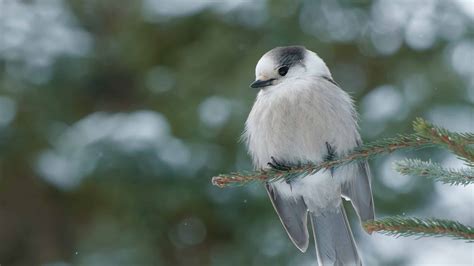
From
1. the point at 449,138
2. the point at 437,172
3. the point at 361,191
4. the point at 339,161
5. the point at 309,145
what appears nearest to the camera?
the point at 449,138

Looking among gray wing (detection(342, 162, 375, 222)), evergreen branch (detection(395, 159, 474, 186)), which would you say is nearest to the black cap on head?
gray wing (detection(342, 162, 375, 222))

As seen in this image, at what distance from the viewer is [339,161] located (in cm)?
210

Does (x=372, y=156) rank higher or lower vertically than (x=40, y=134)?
higher

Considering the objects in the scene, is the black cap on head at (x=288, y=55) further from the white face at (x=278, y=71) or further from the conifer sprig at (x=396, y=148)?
the conifer sprig at (x=396, y=148)

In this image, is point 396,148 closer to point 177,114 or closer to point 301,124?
point 301,124

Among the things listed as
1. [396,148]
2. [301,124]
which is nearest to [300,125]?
[301,124]

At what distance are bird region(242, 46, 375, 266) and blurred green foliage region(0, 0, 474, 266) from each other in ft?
5.87

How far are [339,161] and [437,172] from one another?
33cm

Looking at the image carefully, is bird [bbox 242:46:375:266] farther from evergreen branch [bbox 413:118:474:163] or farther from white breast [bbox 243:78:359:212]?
evergreen branch [bbox 413:118:474:163]

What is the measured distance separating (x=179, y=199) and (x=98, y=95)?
5.28 ft

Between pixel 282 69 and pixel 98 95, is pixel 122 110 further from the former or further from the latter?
pixel 282 69

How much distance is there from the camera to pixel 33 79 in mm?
6289

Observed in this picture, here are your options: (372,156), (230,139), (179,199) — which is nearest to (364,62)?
(230,139)

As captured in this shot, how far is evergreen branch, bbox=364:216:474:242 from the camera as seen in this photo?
1.66 m
